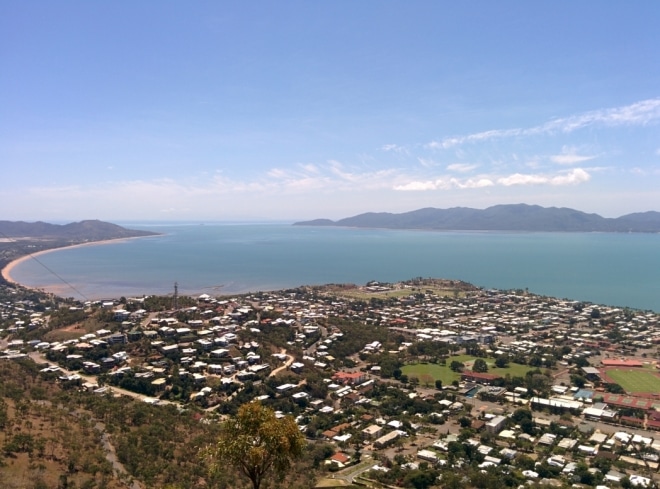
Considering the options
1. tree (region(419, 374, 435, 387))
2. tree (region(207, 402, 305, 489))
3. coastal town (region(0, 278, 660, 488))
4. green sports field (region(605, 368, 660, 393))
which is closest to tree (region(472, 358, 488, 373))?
coastal town (region(0, 278, 660, 488))

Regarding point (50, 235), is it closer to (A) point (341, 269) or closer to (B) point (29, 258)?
(B) point (29, 258)

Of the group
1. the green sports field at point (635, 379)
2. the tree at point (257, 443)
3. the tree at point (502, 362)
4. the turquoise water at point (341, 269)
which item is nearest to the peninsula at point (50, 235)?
the turquoise water at point (341, 269)

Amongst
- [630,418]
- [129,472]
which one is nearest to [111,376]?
[129,472]

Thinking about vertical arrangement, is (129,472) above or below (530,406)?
above

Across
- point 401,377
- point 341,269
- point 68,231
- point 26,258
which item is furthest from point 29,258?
point 401,377

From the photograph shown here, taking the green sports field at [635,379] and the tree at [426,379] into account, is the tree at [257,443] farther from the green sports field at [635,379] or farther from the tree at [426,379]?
the green sports field at [635,379]

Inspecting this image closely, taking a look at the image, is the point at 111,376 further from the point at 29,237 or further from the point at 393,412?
the point at 29,237
